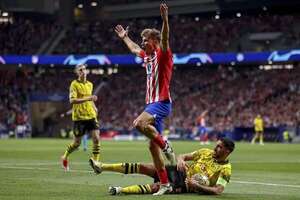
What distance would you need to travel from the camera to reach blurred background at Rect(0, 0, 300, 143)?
6000 cm

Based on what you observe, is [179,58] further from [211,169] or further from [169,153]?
[169,153]

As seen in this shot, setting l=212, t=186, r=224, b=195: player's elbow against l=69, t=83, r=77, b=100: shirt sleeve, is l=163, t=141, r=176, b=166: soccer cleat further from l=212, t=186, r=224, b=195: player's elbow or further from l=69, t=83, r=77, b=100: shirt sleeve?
l=69, t=83, r=77, b=100: shirt sleeve

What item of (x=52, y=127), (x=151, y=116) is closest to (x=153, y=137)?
(x=151, y=116)

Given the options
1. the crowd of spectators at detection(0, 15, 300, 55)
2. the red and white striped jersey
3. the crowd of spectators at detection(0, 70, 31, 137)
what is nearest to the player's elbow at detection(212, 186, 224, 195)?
the red and white striped jersey

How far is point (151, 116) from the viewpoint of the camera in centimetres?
1185

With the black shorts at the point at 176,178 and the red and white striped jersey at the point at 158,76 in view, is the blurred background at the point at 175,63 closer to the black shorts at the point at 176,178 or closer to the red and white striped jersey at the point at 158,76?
the black shorts at the point at 176,178

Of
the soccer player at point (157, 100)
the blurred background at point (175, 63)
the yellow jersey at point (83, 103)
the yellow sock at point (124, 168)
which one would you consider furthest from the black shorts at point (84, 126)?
the blurred background at point (175, 63)

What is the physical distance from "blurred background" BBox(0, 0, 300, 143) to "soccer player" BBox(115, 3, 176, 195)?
138ft

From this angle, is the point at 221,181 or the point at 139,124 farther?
the point at 221,181

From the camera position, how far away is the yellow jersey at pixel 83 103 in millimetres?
19484

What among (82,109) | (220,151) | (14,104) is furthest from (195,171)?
(14,104)

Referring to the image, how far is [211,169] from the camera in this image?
1204cm

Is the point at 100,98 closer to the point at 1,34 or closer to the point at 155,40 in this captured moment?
the point at 1,34

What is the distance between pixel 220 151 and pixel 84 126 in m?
8.28
